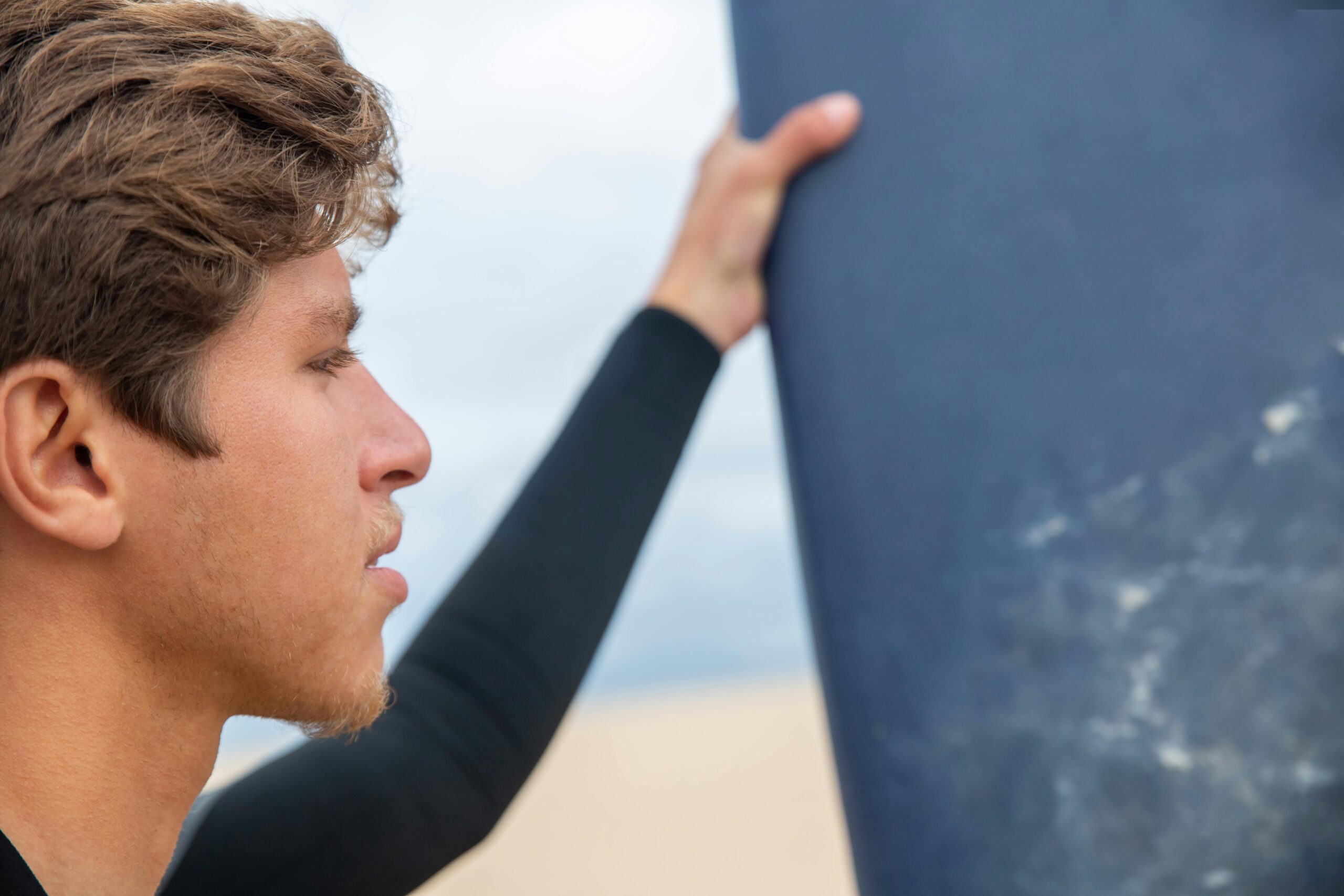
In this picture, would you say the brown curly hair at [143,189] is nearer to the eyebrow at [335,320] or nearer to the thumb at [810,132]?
the eyebrow at [335,320]

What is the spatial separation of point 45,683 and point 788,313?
2.50 ft

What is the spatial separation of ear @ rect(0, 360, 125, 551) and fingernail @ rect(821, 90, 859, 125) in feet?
2.43

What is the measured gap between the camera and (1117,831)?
3.03ft

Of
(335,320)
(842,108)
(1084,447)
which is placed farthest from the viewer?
(842,108)

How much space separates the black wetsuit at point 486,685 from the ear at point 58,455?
1.42ft

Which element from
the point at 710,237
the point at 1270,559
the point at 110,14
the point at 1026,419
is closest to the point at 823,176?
the point at 710,237

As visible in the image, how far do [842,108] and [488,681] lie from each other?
0.72 m

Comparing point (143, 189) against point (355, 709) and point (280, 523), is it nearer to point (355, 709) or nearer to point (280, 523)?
point (280, 523)

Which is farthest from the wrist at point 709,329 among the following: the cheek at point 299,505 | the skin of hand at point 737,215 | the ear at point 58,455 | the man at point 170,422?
the ear at point 58,455

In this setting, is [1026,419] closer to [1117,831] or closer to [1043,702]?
[1043,702]

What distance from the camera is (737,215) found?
115 cm

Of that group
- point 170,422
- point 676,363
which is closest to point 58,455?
point 170,422

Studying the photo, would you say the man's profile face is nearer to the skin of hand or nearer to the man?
the man

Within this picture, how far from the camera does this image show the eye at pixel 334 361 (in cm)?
83
